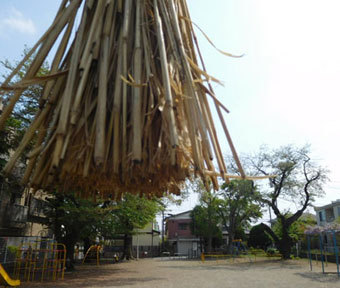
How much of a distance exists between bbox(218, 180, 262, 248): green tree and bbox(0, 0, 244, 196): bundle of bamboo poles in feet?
85.3

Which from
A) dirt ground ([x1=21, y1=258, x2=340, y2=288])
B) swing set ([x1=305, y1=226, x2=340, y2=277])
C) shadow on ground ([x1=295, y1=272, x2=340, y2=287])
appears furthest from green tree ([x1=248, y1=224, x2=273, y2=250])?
shadow on ground ([x1=295, y1=272, x2=340, y2=287])

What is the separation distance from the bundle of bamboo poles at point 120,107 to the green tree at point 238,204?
2601 centimetres

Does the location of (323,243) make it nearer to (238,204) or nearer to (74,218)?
A: (238,204)

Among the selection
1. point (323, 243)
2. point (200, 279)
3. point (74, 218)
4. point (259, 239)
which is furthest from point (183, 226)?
point (200, 279)

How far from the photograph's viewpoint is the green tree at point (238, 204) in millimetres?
27719

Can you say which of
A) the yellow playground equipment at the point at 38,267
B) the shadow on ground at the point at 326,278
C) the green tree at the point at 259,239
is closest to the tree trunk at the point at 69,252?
the yellow playground equipment at the point at 38,267

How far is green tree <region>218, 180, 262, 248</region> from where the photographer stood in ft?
90.9

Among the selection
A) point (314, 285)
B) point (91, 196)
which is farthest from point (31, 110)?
point (314, 285)

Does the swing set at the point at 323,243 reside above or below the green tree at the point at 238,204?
below

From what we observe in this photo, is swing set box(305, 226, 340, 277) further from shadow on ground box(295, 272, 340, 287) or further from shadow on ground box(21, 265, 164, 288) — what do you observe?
shadow on ground box(21, 265, 164, 288)

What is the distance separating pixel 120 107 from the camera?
1.14 metres

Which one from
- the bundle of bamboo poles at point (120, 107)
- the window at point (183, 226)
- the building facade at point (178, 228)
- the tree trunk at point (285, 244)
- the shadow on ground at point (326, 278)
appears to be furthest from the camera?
the window at point (183, 226)

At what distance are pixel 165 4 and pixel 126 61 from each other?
0.41 metres

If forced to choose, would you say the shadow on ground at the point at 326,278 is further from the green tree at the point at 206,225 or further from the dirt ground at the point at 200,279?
the green tree at the point at 206,225
